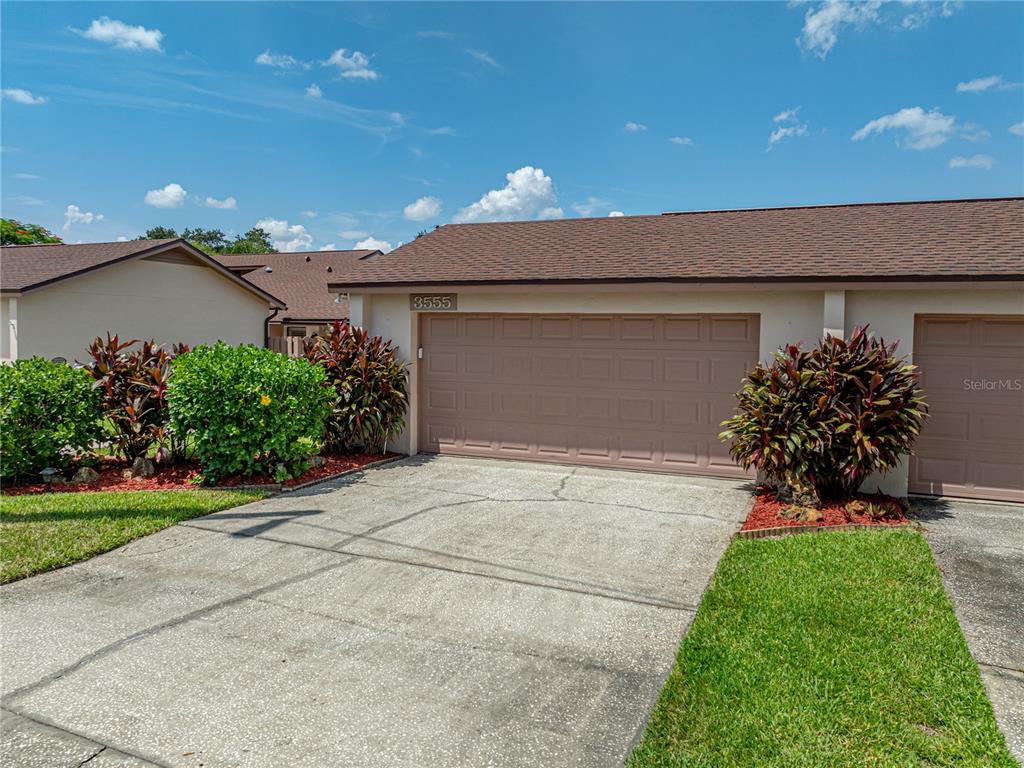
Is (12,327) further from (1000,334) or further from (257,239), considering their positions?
(257,239)

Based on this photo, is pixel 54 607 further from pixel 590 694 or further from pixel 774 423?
pixel 774 423

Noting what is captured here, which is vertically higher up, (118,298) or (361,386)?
(118,298)

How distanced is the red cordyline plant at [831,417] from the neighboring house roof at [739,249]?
3.86ft

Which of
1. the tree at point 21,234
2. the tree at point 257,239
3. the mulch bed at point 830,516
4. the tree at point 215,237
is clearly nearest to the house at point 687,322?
the mulch bed at point 830,516

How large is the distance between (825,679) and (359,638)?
2665 mm

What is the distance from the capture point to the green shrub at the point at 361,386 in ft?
30.6

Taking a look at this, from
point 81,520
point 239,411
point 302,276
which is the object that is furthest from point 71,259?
point 81,520

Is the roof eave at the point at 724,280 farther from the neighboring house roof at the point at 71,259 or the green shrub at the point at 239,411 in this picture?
the neighboring house roof at the point at 71,259

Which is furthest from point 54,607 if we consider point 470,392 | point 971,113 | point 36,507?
point 971,113

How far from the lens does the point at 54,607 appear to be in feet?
13.9

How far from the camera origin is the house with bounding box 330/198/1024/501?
7.33 metres

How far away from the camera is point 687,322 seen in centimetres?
853
